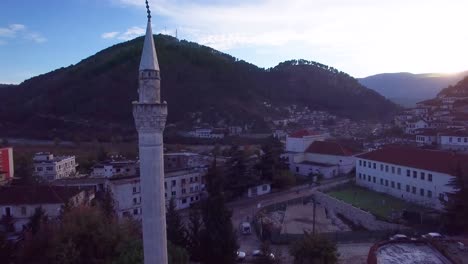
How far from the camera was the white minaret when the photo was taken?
1063 centimetres

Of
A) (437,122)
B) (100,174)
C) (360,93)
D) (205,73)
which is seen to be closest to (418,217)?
(100,174)

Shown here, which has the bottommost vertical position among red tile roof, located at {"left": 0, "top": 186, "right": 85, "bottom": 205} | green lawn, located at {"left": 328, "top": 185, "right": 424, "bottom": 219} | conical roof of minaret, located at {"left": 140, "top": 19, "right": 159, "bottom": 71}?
green lawn, located at {"left": 328, "top": 185, "right": 424, "bottom": 219}

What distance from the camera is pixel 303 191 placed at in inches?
1320

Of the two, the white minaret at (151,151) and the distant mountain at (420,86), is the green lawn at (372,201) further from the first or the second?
the distant mountain at (420,86)

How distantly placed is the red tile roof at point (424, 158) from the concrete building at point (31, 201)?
69.7 ft

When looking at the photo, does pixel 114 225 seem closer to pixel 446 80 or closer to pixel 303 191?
pixel 303 191

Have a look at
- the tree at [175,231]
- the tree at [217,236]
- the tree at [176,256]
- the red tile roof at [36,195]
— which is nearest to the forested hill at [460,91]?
the tree at [217,236]

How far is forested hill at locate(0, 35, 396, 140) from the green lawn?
46884 millimetres

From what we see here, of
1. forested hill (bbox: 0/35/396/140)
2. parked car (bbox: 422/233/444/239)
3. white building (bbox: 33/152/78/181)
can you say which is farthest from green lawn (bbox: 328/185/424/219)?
forested hill (bbox: 0/35/396/140)

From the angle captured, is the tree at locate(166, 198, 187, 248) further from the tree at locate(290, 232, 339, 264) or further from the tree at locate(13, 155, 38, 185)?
the tree at locate(13, 155, 38, 185)

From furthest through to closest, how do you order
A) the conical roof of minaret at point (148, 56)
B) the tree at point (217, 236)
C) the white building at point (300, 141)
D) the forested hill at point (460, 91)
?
the forested hill at point (460, 91), the white building at point (300, 141), the tree at point (217, 236), the conical roof of minaret at point (148, 56)

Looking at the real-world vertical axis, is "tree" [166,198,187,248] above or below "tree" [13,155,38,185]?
below

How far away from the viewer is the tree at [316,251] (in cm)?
1628

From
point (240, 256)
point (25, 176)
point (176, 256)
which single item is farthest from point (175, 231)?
point (25, 176)
